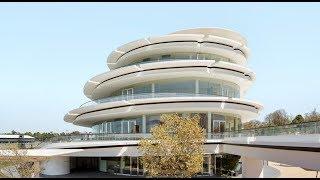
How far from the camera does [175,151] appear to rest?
27891 millimetres

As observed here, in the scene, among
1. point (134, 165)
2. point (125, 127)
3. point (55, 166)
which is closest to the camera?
point (55, 166)

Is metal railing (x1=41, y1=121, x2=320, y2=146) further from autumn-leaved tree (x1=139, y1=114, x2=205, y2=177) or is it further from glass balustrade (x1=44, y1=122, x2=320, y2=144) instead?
autumn-leaved tree (x1=139, y1=114, x2=205, y2=177)

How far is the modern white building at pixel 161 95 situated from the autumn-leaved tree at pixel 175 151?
10364mm

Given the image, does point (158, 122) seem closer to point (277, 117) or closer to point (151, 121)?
point (151, 121)

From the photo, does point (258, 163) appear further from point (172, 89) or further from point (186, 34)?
point (186, 34)

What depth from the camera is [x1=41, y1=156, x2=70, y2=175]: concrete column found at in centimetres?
4044

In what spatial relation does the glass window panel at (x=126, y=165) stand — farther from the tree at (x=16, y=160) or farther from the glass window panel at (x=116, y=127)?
the tree at (x=16, y=160)

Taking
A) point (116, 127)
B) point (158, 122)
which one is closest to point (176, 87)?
point (158, 122)

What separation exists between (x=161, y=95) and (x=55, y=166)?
13204 mm

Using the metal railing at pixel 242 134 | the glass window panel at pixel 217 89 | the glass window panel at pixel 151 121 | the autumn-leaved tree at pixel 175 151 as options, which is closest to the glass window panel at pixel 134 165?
the metal railing at pixel 242 134

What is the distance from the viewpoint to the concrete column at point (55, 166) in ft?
133

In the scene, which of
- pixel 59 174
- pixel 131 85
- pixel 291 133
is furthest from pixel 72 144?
pixel 291 133

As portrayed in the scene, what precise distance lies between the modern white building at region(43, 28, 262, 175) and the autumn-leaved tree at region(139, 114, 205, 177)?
34.0ft

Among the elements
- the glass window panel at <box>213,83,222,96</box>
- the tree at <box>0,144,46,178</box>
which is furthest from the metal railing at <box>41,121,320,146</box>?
the glass window panel at <box>213,83,222,96</box>
